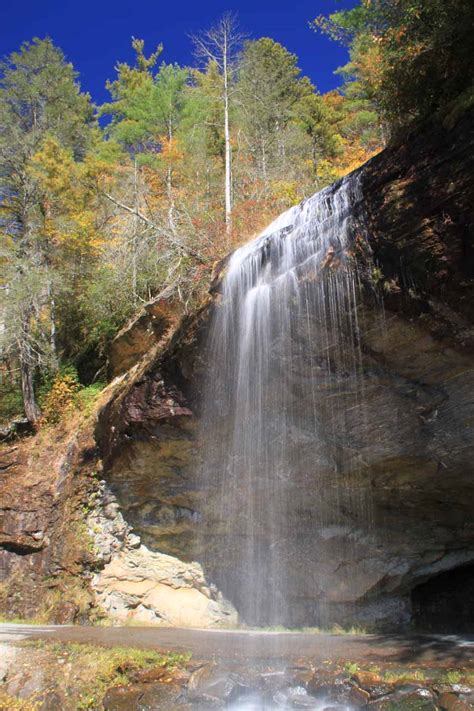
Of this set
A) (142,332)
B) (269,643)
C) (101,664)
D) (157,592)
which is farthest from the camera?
(142,332)

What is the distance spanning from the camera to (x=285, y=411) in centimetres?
904

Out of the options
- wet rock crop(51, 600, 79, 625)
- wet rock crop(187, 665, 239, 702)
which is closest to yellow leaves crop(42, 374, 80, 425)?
wet rock crop(51, 600, 79, 625)

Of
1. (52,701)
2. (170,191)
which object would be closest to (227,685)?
(52,701)

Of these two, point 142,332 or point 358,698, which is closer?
point 358,698

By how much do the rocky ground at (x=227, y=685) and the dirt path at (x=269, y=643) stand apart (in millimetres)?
394

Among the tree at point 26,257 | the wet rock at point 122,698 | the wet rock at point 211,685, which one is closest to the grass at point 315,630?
the wet rock at point 211,685

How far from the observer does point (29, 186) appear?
17359 mm

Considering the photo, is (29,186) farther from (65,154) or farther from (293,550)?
(293,550)

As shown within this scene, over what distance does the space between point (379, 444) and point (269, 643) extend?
3.55 metres

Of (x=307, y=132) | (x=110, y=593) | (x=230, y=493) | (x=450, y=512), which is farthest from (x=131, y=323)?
(x=307, y=132)

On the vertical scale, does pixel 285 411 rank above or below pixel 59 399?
below

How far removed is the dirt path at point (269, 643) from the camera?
19.7 feet

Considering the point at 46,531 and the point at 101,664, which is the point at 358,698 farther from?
the point at 46,531

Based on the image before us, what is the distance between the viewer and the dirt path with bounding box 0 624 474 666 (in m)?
6.02
